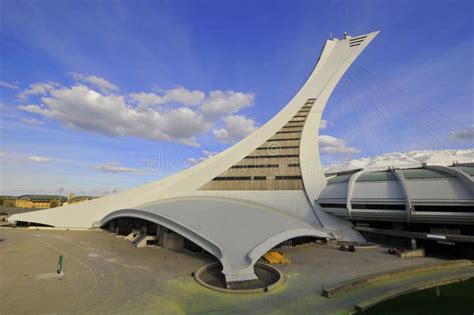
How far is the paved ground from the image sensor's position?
1136 cm

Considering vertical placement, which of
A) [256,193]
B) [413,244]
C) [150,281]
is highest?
[256,193]

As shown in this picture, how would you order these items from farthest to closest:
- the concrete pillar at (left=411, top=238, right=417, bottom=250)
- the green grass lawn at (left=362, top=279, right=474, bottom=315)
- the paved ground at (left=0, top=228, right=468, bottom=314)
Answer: the concrete pillar at (left=411, top=238, right=417, bottom=250) → the paved ground at (left=0, top=228, right=468, bottom=314) → the green grass lawn at (left=362, top=279, right=474, bottom=315)

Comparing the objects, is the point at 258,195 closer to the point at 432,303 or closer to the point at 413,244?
the point at 413,244

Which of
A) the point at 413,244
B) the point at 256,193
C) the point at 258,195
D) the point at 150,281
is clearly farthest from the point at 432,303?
the point at 256,193

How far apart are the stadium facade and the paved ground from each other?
2526mm

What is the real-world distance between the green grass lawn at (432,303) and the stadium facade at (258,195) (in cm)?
750

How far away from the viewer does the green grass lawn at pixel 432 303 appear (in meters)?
11.2

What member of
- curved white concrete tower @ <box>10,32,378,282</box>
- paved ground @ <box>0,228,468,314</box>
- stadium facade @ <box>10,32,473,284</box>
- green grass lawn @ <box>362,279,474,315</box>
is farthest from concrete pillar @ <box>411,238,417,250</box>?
green grass lawn @ <box>362,279,474,315</box>

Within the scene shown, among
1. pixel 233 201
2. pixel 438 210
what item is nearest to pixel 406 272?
pixel 438 210

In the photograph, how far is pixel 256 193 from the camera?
30.1 meters

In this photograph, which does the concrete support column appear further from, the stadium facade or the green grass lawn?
the green grass lawn

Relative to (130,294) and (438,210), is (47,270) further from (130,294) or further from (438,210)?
(438,210)

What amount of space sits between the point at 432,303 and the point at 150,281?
14.5 m

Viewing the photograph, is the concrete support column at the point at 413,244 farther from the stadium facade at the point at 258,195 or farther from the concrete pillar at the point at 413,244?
the stadium facade at the point at 258,195
